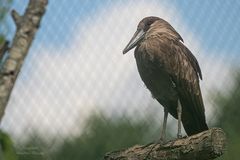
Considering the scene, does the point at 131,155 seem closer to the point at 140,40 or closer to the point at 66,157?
the point at 140,40

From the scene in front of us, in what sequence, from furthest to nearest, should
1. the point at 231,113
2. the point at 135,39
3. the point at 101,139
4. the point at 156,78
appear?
the point at 231,113 < the point at 101,139 < the point at 135,39 < the point at 156,78

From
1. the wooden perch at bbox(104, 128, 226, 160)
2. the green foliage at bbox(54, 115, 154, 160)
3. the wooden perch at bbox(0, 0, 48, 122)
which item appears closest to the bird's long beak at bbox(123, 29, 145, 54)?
the wooden perch at bbox(104, 128, 226, 160)

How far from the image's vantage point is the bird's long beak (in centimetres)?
402

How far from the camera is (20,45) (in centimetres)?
130

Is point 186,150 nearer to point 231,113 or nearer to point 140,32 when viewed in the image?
point 140,32

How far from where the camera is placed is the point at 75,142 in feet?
18.0

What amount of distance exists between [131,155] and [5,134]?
196 centimetres

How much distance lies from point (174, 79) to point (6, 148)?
2.40 m

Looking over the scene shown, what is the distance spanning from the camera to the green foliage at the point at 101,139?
5.36m

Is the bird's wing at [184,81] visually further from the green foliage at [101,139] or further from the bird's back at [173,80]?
the green foliage at [101,139]

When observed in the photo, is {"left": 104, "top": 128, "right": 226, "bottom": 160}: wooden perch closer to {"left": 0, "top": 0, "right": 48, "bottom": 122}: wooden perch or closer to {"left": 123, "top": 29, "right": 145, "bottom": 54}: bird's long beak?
{"left": 123, "top": 29, "right": 145, "bottom": 54}: bird's long beak

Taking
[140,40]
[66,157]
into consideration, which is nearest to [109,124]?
[66,157]

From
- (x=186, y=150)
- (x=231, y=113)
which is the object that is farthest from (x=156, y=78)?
(x=231, y=113)

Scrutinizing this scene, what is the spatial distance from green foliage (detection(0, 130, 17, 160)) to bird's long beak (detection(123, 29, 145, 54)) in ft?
8.93
